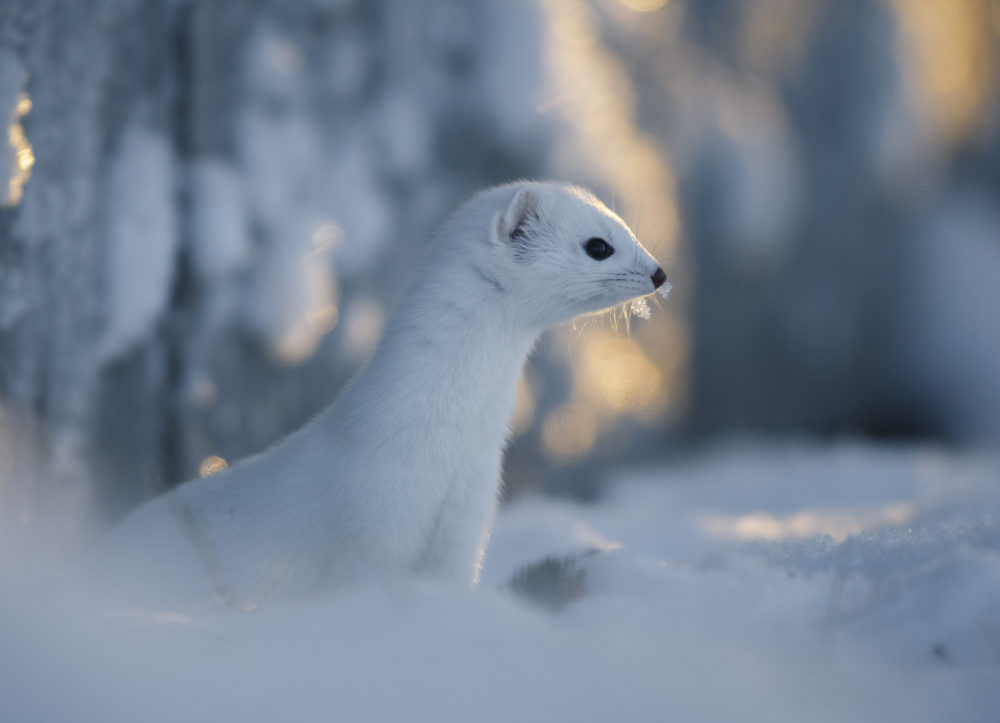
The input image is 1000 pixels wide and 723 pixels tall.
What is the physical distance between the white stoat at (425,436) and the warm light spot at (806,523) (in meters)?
0.35

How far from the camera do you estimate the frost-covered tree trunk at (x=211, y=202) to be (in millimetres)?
689

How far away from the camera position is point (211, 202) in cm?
88

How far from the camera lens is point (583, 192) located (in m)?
0.73

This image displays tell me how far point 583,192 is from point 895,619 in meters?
0.45

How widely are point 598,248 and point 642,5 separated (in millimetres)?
894

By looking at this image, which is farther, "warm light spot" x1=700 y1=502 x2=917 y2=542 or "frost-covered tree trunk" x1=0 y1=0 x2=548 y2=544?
"warm light spot" x1=700 y1=502 x2=917 y2=542

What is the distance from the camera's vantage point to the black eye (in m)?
0.69

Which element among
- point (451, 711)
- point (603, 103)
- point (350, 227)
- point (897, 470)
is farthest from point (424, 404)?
point (897, 470)

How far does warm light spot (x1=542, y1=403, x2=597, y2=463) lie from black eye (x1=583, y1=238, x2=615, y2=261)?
673mm

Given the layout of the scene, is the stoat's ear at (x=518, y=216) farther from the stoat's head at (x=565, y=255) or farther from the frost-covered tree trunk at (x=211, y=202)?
the frost-covered tree trunk at (x=211, y=202)

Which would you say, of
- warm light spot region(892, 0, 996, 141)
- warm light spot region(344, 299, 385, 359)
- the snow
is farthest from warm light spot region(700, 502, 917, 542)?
warm light spot region(892, 0, 996, 141)

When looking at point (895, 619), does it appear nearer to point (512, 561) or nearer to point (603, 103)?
point (512, 561)

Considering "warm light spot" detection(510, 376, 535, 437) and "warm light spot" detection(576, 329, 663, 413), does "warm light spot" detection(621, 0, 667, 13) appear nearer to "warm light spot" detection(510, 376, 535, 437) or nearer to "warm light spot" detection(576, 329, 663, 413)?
"warm light spot" detection(576, 329, 663, 413)

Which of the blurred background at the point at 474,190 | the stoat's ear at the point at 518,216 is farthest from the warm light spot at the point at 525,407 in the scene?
the stoat's ear at the point at 518,216
